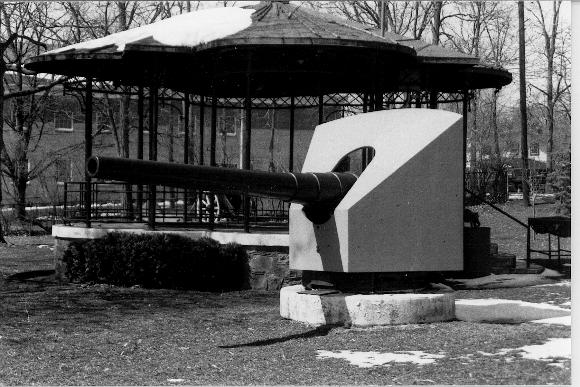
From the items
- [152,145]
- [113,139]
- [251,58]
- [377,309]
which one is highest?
[113,139]

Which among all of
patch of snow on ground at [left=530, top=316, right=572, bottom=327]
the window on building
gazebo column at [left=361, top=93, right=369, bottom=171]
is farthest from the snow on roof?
the window on building

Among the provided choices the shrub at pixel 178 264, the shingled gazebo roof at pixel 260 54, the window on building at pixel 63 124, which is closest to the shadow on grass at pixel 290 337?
the shrub at pixel 178 264

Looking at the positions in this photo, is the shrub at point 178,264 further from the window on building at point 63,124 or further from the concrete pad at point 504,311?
the window on building at point 63,124

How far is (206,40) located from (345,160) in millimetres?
5102

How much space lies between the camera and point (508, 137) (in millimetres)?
42219

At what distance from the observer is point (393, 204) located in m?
9.77

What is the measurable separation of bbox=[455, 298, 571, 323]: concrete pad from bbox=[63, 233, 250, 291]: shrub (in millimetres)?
3983

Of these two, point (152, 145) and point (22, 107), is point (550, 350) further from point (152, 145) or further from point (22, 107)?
point (22, 107)

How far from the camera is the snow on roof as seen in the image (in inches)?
596

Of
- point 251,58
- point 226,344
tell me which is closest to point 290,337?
point 226,344

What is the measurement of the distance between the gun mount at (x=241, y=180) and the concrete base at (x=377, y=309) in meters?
0.87

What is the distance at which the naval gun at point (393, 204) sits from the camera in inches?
383

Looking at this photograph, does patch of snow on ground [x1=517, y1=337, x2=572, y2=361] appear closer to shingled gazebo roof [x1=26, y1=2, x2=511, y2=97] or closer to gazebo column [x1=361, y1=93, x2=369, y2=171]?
shingled gazebo roof [x1=26, y1=2, x2=511, y2=97]

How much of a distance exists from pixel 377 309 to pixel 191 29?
7468 mm
